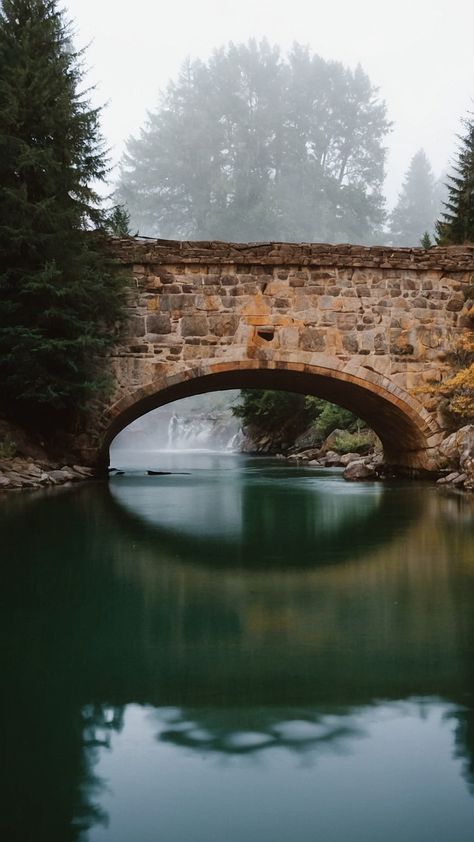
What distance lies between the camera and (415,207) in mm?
57219

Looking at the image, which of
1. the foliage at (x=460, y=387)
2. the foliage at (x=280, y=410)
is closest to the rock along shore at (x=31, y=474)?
the foliage at (x=460, y=387)

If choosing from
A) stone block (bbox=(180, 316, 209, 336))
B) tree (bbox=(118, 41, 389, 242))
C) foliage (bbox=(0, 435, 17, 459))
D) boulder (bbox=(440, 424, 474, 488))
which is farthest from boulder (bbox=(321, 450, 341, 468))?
tree (bbox=(118, 41, 389, 242))

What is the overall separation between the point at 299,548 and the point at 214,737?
363 cm

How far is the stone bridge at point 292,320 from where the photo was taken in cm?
1158

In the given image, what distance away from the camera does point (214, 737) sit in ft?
6.56

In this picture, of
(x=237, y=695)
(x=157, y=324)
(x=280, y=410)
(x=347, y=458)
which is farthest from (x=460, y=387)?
(x=280, y=410)

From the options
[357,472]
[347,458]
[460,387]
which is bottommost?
[357,472]

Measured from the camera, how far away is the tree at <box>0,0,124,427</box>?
1020 centimetres

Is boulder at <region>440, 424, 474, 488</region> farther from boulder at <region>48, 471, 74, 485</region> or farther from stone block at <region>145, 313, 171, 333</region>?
boulder at <region>48, 471, 74, 485</region>

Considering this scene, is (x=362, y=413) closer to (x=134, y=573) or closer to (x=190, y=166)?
(x=134, y=573)

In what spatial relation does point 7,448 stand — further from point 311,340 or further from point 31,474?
point 311,340

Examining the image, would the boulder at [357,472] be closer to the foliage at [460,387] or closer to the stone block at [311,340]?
the foliage at [460,387]

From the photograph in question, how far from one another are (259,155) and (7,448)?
3715 cm

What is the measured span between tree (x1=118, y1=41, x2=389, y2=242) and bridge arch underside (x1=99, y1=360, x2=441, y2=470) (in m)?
28.8
